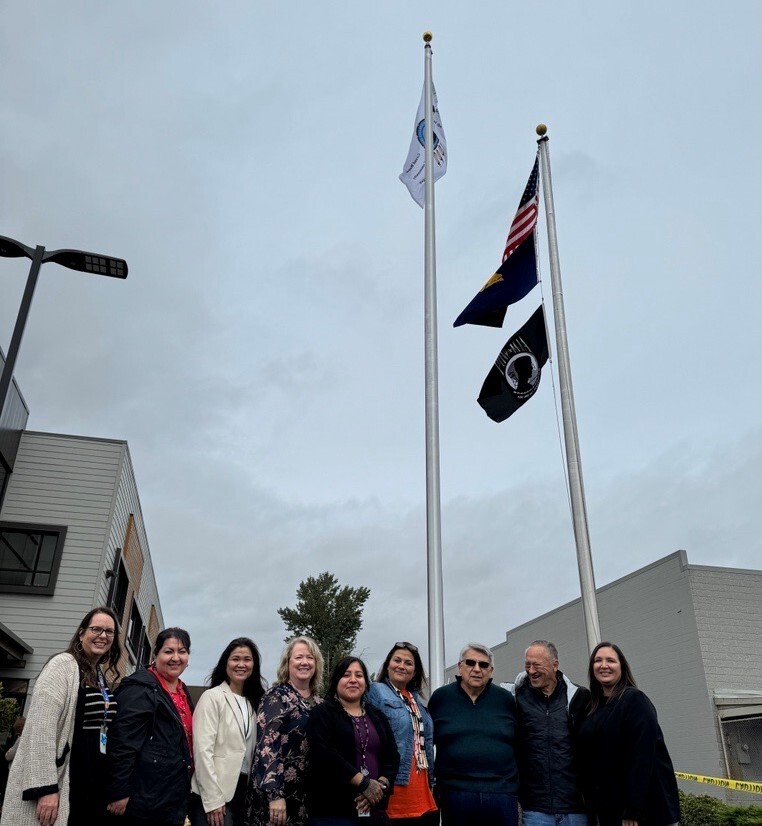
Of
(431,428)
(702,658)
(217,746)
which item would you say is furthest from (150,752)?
(702,658)

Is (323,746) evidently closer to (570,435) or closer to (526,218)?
Answer: (570,435)

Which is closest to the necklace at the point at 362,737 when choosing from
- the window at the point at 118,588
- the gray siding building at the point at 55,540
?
the gray siding building at the point at 55,540

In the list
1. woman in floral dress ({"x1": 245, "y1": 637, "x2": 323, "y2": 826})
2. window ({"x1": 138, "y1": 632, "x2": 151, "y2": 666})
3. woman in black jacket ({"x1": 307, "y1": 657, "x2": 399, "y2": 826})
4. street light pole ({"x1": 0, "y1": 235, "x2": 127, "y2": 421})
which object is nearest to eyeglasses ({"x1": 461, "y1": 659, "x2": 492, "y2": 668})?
woman in black jacket ({"x1": 307, "y1": 657, "x2": 399, "y2": 826})

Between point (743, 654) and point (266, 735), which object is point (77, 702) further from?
point (743, 654)

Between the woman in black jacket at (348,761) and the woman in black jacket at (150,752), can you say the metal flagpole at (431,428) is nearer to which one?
the woman in black jacket at (348,761)

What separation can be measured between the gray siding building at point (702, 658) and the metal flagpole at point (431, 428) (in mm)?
15184

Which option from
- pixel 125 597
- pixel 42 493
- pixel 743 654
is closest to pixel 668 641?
pixel 743 654

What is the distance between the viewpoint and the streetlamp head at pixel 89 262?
9.08m

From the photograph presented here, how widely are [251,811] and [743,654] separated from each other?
794 inches

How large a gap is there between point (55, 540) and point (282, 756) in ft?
49.0

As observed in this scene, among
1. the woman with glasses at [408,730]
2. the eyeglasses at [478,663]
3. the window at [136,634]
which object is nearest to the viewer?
the woman with glasses at [408,730]

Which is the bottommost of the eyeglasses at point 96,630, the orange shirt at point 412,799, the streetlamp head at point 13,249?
the orange shirt at point 412,799

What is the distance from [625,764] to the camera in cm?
464

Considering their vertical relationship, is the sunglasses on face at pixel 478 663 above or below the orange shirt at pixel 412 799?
above
